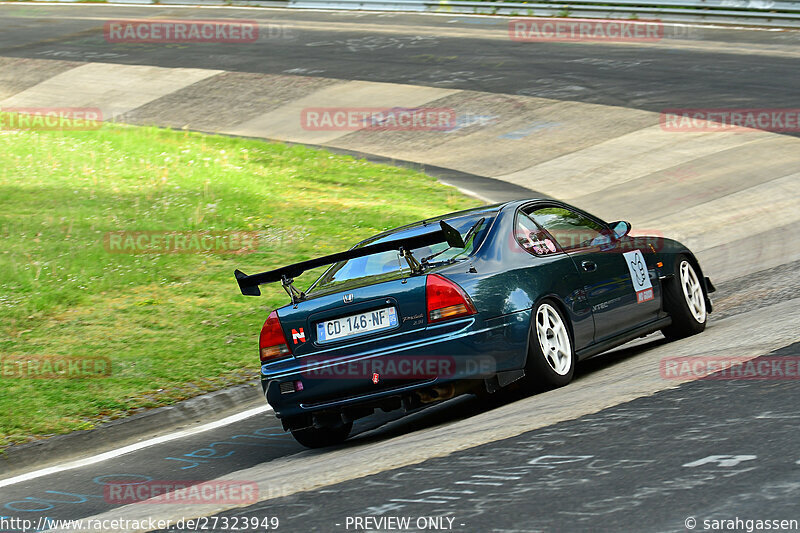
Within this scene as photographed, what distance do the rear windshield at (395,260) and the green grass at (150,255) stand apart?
5.97 ft

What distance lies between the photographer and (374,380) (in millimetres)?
6449

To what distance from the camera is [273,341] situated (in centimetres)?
680

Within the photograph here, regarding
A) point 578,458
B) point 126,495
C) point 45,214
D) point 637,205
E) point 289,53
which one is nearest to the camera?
point 578,458

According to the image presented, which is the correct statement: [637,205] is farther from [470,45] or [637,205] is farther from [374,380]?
[470,45]

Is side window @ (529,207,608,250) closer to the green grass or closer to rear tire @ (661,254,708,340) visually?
rear tire @ (661,254,708,340)

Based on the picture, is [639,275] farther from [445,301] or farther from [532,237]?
[445,301]

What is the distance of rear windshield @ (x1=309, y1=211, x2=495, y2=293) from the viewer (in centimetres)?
684

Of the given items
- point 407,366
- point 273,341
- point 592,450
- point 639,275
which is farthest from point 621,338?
point 592,450

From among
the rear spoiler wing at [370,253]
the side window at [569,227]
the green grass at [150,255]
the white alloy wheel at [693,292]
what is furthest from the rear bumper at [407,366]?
the white alloy wheel at [693,292]

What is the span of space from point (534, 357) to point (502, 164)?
12.6 metres

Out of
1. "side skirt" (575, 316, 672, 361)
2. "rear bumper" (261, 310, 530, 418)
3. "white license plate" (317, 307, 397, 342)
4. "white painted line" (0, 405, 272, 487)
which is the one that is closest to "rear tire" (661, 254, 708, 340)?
"side skirt" (575, 316, 672, 361)

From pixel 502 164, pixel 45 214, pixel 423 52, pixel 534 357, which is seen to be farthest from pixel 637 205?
pixel 423 52

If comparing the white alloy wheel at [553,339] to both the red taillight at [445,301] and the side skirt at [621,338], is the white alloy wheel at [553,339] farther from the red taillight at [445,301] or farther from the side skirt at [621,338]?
the red taillight at [445,301]

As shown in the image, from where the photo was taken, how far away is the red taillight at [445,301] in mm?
6438
